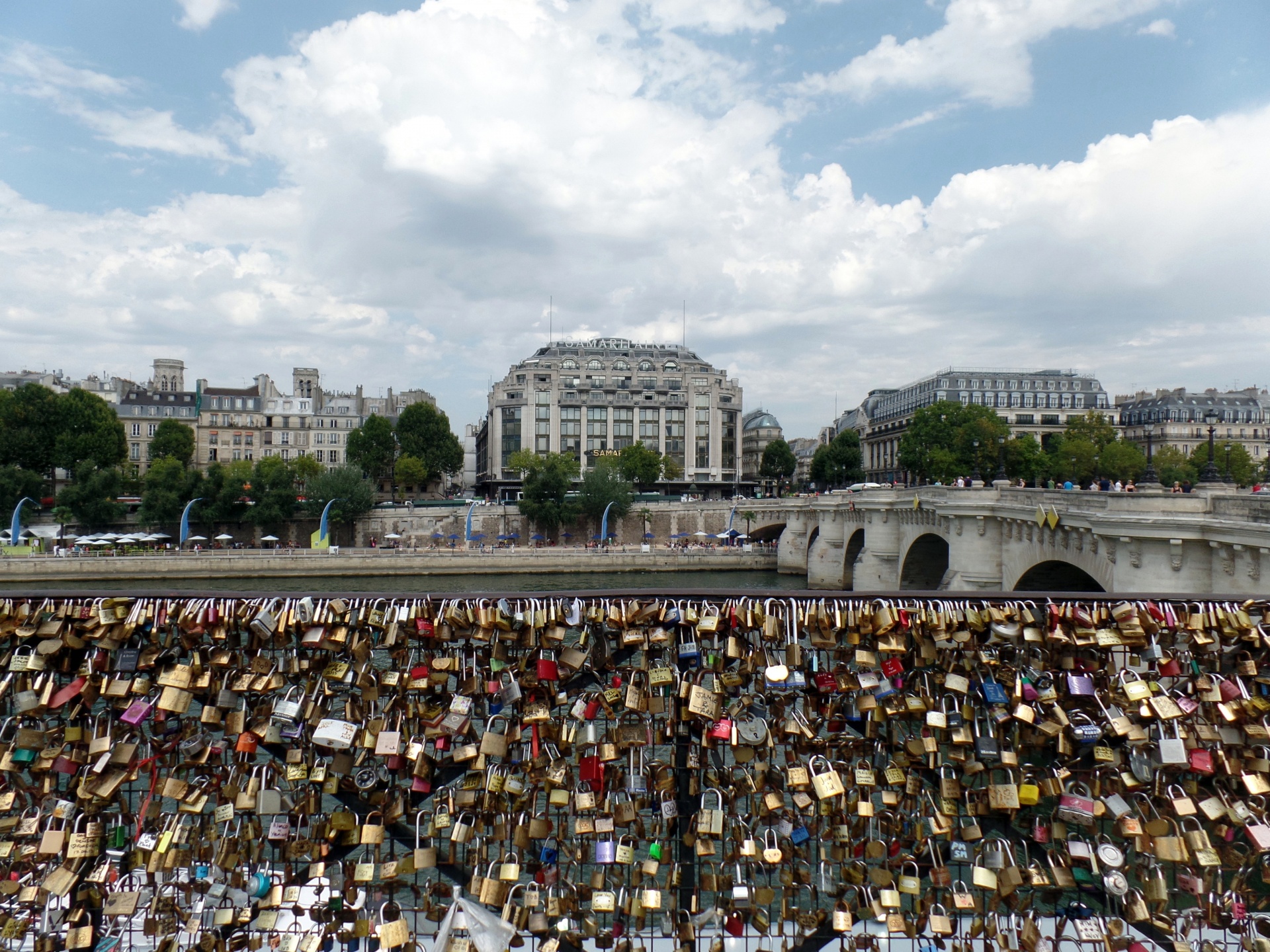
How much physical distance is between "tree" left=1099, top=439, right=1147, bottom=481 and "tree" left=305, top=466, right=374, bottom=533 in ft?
174

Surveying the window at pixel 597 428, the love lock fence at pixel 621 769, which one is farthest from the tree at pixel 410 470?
the love lock fence at pixel 621 769

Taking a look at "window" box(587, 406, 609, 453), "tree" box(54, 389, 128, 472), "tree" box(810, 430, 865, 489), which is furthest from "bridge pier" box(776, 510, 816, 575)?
"tree" box(54, 389, 128, 472)

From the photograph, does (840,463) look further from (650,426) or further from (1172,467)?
(1172,467)

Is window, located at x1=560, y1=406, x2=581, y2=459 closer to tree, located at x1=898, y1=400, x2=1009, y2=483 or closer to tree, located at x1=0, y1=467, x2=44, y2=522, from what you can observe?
tree, located at x1=898, y1=400, x2=1009, y2=483

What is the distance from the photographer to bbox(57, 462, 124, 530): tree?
52.1m

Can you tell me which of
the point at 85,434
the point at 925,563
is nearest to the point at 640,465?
the point at 925,563

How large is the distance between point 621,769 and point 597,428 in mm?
83316

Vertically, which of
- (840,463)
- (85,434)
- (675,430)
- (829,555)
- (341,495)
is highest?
(675,430)

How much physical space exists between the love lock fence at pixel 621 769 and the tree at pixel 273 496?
54574mm

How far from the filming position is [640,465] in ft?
252

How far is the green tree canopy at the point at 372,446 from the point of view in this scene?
255 feet

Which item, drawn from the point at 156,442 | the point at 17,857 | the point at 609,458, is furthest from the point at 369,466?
the point at 17,857

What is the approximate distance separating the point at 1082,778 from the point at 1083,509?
15495 millimetres

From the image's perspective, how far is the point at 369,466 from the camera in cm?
7831
